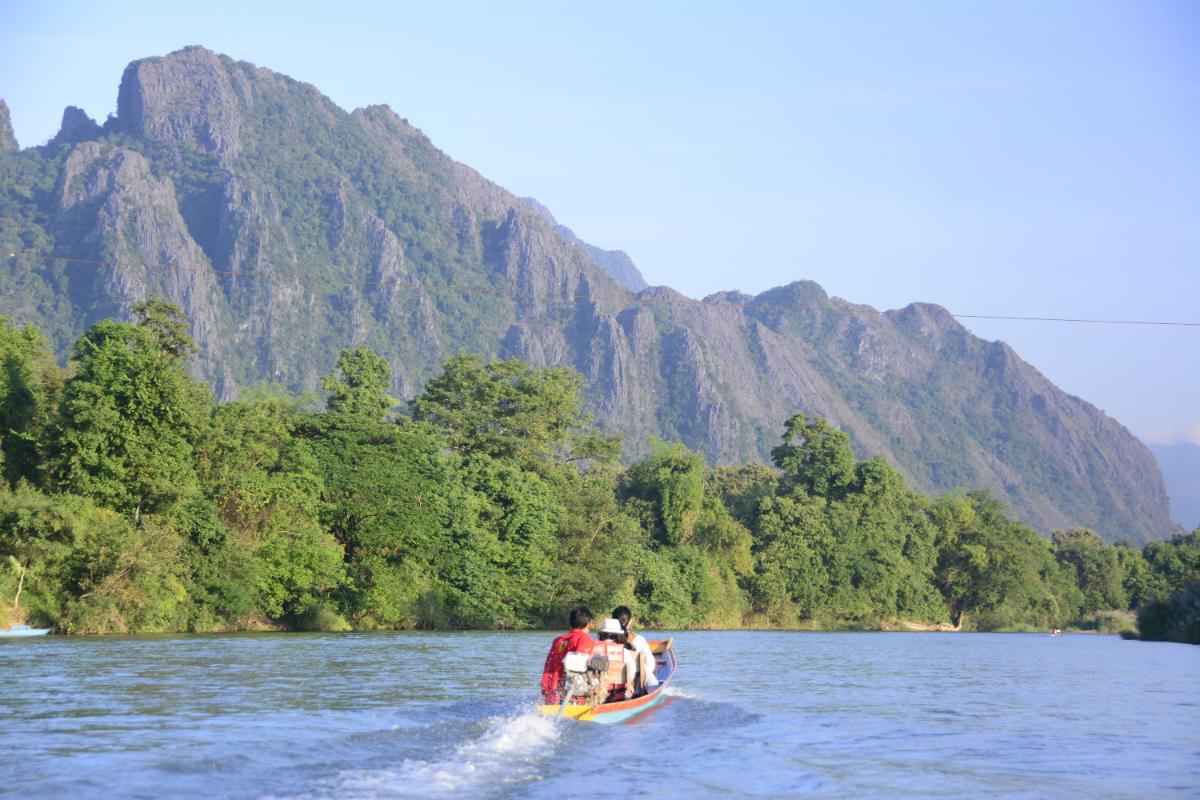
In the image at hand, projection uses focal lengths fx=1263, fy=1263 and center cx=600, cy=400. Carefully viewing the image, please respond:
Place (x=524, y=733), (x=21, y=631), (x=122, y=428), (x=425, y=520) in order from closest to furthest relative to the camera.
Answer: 1. (x=524, y=733)
2. (x=21, y=631)
3. (x=122, y=428)
4. (x=425, y=520)

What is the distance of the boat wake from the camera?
537 inches

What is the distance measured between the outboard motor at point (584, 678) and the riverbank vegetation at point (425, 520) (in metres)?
24.1

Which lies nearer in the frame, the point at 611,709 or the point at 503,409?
the point at 611,709

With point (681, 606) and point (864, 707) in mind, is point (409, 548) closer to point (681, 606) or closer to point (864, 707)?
point (681, 606)

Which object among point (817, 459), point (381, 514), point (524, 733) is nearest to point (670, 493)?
point (817, 459)

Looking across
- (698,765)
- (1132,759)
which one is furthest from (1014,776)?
(698,765)

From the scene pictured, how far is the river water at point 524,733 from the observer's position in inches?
555

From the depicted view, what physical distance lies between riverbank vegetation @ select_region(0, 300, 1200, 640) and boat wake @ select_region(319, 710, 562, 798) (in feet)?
83.8

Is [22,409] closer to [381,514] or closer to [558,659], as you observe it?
[381,514]

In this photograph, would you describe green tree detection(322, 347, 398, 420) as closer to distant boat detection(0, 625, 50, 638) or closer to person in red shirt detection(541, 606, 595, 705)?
distant boat detection(0, 625, 50, 638)

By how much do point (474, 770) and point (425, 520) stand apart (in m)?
38.5

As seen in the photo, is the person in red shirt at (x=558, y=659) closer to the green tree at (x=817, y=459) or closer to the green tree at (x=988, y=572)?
the green tree at (x=817, y=459)

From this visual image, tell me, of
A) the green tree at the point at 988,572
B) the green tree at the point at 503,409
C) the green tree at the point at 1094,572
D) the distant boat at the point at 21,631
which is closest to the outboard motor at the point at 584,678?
the distant boat at the point at 21,631

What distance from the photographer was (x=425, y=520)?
53000 mm
